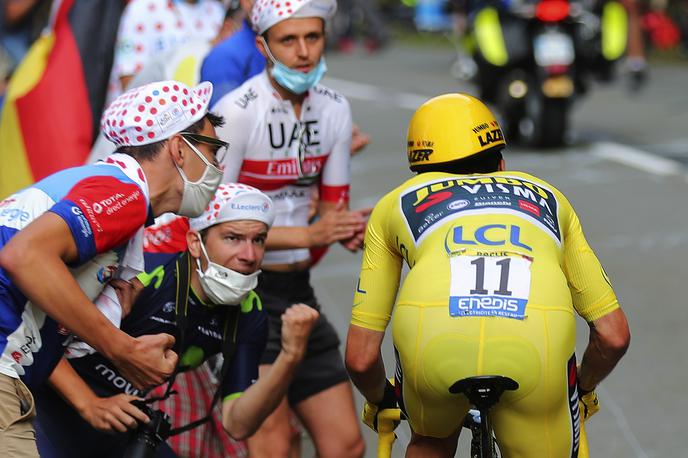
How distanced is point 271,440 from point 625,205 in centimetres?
688

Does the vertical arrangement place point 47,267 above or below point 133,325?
above

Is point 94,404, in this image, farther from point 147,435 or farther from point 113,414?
point 147,435

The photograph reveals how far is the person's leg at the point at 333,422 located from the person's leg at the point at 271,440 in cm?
16

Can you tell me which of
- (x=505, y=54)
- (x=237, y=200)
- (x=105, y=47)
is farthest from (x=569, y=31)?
(x=237, y=200)

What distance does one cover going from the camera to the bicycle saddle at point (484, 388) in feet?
14.1

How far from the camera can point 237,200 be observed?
17.2ft

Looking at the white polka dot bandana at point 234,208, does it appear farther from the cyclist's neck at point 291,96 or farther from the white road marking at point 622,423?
the white road marking at point 622,423

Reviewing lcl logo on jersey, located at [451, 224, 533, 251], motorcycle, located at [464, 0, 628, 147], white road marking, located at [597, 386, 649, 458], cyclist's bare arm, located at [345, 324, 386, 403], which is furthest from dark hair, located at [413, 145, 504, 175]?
motorcycle, located at [464, 0, 628, 147]

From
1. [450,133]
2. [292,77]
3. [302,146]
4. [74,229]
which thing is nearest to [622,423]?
[302,146]

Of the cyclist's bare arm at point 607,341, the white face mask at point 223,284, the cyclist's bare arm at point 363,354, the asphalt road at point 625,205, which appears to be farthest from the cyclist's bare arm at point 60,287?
the asphalt road at point 625,205

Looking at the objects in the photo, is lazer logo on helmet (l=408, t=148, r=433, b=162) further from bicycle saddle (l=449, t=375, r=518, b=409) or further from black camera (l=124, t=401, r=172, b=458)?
black camera (l=124, t=401, r=172, b=458)

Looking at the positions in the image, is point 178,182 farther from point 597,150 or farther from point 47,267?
point 597,150

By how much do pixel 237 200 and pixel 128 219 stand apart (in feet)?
3.63

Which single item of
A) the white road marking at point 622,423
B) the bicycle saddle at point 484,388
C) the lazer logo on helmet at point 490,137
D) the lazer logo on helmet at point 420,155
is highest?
the lazer logo on helmet at point 490,137
